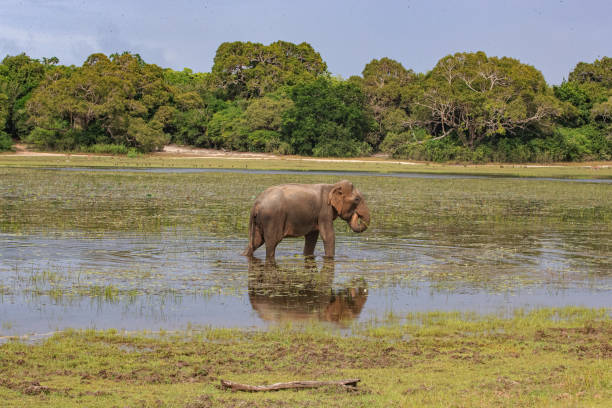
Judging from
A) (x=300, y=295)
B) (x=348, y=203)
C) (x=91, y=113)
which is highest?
(x=91, y=113)

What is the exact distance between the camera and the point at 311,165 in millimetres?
66250

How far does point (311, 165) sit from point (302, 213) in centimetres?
4959

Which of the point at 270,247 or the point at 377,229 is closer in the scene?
the point at 270,247

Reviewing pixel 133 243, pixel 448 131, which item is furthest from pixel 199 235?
pixel 448 131

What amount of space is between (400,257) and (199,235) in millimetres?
5905

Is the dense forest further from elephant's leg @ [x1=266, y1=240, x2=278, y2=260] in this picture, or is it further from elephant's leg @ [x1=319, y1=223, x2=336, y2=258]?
elephant's leg @ [x1=266, y1=240, x2=278, y2=260]

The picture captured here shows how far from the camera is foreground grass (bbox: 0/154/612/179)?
61.0 m

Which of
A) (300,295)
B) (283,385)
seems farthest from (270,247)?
(283,385)

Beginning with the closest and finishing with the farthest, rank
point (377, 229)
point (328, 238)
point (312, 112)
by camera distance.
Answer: point (328, 238) → point (377, 229) → point (312, 112)

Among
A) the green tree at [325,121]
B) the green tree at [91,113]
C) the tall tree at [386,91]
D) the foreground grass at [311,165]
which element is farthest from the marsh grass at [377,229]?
the tall tree at [386,91]

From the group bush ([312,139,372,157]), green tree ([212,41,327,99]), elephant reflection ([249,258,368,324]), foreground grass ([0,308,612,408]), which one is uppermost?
green tree ([212,41,327,99])

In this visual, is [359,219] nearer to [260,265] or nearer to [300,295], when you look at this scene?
[260,265]

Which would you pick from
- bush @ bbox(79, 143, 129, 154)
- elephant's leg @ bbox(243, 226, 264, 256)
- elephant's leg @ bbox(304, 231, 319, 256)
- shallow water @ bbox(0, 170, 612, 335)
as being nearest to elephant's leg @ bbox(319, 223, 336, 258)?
shallow water @ bbox(0, 170, 612, 335)

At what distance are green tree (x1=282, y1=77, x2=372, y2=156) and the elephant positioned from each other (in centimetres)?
5760
